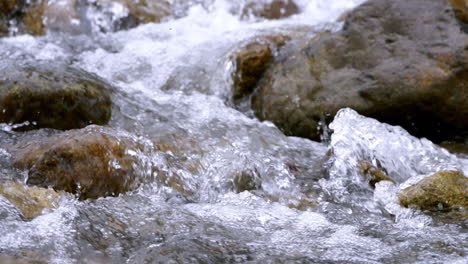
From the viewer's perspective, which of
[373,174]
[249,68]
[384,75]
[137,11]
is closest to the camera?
[373,174]

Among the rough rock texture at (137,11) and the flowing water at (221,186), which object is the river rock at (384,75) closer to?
the flowing water at (221,186)

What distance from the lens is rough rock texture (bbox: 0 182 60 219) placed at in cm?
297

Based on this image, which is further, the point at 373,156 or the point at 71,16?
the point at 71,16

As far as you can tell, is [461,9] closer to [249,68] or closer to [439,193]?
[249,68]

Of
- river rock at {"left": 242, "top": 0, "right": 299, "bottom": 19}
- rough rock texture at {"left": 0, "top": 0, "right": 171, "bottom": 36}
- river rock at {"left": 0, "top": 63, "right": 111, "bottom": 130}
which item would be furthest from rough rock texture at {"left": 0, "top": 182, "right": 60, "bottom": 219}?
river rock at {"left": 242, "top": 0, "right": 299, "bottom": 19}

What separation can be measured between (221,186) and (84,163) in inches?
33.7

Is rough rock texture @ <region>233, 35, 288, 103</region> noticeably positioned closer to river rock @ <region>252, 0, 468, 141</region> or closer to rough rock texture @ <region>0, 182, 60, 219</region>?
river rock @ <region>252, 0, 468, 141</region>

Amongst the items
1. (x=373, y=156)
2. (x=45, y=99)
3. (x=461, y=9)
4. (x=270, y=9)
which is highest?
(x=461, y=9)

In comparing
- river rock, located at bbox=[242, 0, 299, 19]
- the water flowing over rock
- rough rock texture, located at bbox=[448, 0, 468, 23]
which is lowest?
the water flowing over rock

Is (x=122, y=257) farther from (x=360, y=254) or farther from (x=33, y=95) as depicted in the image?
(x=33, y=95)

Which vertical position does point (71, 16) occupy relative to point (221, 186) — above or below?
above

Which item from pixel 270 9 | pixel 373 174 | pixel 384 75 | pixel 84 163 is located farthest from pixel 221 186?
pixel 270 9

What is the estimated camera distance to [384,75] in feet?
15.8

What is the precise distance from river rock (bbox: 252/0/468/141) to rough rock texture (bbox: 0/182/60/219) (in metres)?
2.41
